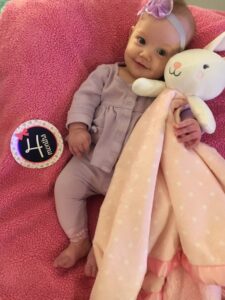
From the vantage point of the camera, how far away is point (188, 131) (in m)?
0.90

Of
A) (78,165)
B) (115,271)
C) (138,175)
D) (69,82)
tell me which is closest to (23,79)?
(69,82)

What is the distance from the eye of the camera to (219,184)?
90 cm

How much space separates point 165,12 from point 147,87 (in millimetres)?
174

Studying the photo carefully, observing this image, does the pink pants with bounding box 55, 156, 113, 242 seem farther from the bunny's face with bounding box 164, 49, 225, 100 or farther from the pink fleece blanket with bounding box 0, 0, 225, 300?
the bunny's face with bounding box 164, 49, 225, 100

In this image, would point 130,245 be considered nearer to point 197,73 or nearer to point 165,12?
point 197,73

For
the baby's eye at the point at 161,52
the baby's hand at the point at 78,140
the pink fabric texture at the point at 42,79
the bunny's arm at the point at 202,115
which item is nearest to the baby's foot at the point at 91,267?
the pink fabric texture at the point at 42,79

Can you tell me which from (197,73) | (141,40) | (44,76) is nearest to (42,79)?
(44,76)

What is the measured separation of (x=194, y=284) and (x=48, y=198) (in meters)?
0.39

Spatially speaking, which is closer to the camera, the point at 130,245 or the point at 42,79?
the point at 130,245

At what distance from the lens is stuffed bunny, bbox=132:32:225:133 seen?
36.0 inches

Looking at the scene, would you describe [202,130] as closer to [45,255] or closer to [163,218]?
[163,218]

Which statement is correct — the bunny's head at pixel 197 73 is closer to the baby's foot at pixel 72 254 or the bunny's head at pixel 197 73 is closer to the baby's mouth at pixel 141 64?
the baby's mouth at pixel 141 64

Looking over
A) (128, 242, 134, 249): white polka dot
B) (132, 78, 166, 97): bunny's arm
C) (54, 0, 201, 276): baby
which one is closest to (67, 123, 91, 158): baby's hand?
(54, 0, 201, 276): baby

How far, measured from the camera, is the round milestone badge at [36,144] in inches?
40.1
